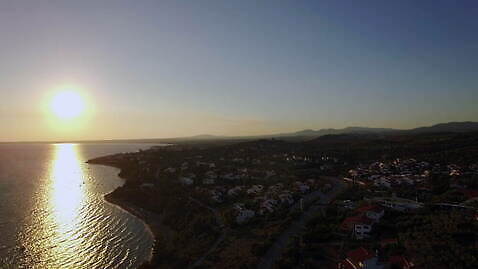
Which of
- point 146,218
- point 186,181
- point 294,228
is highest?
point 186,181

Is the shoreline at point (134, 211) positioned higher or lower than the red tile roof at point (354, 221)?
lower

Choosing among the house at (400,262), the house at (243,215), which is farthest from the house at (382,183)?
the house at (400,262)

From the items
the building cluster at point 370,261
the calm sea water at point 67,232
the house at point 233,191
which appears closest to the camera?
the building cluster at point 370,261

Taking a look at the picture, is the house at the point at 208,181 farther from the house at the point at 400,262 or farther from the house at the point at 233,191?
the house at the point at 400,262

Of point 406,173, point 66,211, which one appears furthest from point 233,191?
point 406,173

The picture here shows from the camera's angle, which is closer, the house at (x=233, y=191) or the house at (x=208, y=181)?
the house at (x=233, y=191)

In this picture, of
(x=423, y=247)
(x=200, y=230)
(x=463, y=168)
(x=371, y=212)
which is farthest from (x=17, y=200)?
(x=463, y=168)

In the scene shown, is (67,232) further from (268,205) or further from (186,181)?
(268,205)
